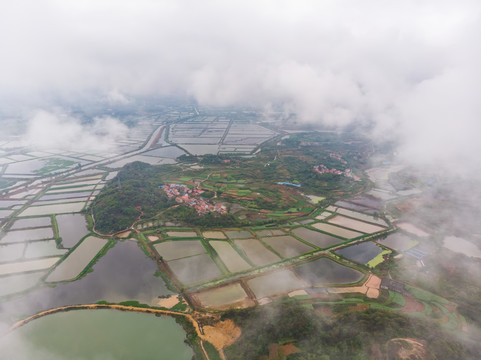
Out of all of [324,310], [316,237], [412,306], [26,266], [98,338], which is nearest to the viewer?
[98,338]

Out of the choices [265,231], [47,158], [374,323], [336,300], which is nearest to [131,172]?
[47,158]

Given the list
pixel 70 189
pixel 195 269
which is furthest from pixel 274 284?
pixel 70 189

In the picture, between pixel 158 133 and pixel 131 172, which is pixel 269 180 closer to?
pixel 131 172

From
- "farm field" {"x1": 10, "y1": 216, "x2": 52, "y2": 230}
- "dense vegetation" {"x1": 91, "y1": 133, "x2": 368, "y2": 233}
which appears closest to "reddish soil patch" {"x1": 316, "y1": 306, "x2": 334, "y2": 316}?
"dense vegetation" {"x1": 91, "y1": 133, "x2": 368, "y2": 233}

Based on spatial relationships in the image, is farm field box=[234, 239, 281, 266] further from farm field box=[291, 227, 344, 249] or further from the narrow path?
the narrow path

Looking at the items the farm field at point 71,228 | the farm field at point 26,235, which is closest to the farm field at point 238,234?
the farm field at point 71,228

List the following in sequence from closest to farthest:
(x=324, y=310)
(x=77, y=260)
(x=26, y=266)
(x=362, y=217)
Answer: (x=324, y=310), (x=26, y=266), (x=77, y=260), (x=362, y=217)

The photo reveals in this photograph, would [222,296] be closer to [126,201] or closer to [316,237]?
[316,237]
